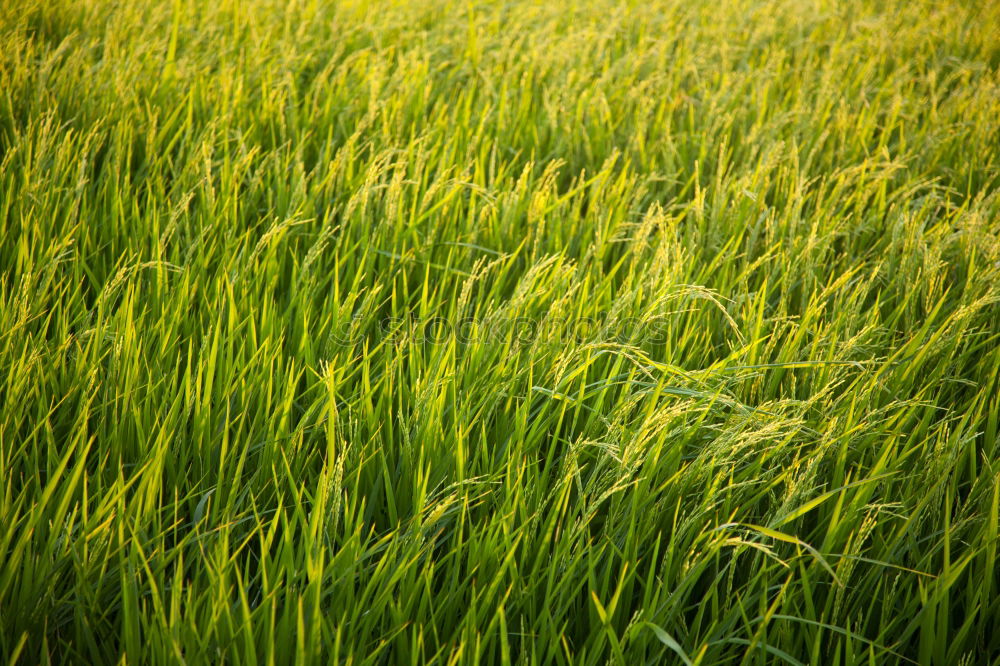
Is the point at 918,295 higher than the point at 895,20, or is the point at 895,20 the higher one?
the point at 895,20

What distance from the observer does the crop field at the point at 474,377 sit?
1069 mm

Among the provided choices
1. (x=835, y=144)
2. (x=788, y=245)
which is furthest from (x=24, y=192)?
(x=835, y=144)

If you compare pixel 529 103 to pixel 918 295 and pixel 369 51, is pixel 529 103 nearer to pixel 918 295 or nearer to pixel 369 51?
pixel 369 51

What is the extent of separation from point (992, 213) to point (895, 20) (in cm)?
226

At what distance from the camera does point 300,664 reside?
91 centimetres

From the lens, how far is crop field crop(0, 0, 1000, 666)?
107 centimetres

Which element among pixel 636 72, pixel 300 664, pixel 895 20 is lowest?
pixel 300 664

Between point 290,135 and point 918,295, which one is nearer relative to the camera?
point 918,295

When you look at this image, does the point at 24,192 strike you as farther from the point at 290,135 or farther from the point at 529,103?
the point at 529,103

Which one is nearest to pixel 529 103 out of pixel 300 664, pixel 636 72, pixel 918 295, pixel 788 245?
pixel 636 72

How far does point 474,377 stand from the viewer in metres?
1.48

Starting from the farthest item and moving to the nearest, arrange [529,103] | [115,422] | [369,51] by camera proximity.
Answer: [369,51] < [529,103] < [115,422]

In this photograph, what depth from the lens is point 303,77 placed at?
298 cm

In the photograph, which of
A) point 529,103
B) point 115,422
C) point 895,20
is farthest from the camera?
point 895,20
